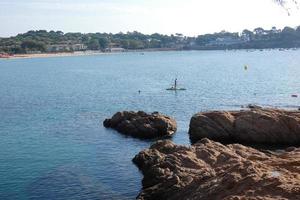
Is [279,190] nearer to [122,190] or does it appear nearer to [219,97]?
[122,190]

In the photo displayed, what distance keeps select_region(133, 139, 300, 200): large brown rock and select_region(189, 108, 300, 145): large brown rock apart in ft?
36.1

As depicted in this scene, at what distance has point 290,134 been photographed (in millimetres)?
51938

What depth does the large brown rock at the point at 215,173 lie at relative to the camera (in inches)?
963

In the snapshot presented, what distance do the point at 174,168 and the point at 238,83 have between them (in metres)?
92.0

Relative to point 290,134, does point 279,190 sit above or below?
above

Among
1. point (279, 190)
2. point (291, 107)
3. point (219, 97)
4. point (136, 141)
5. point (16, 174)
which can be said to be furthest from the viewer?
point (219, 97)

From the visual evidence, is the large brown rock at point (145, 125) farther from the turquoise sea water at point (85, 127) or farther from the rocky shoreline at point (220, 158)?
the turquoise sea water at point (85, 127)

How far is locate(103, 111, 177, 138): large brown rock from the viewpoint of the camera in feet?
192

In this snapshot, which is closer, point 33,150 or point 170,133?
point 33,150

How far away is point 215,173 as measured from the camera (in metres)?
31.1

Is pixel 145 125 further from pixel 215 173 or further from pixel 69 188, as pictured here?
pixel 215 173

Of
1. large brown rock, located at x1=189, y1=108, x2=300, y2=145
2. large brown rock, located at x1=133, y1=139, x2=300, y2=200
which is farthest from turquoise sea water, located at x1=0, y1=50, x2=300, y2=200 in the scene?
large brown rock, located at x1=189, y1=108, x2=300, y2=145

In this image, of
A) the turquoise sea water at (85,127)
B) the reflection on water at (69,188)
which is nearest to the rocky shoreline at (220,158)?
the turquoise sea water at (85,127)

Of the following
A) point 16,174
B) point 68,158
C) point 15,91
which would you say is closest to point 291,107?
point 68,158
